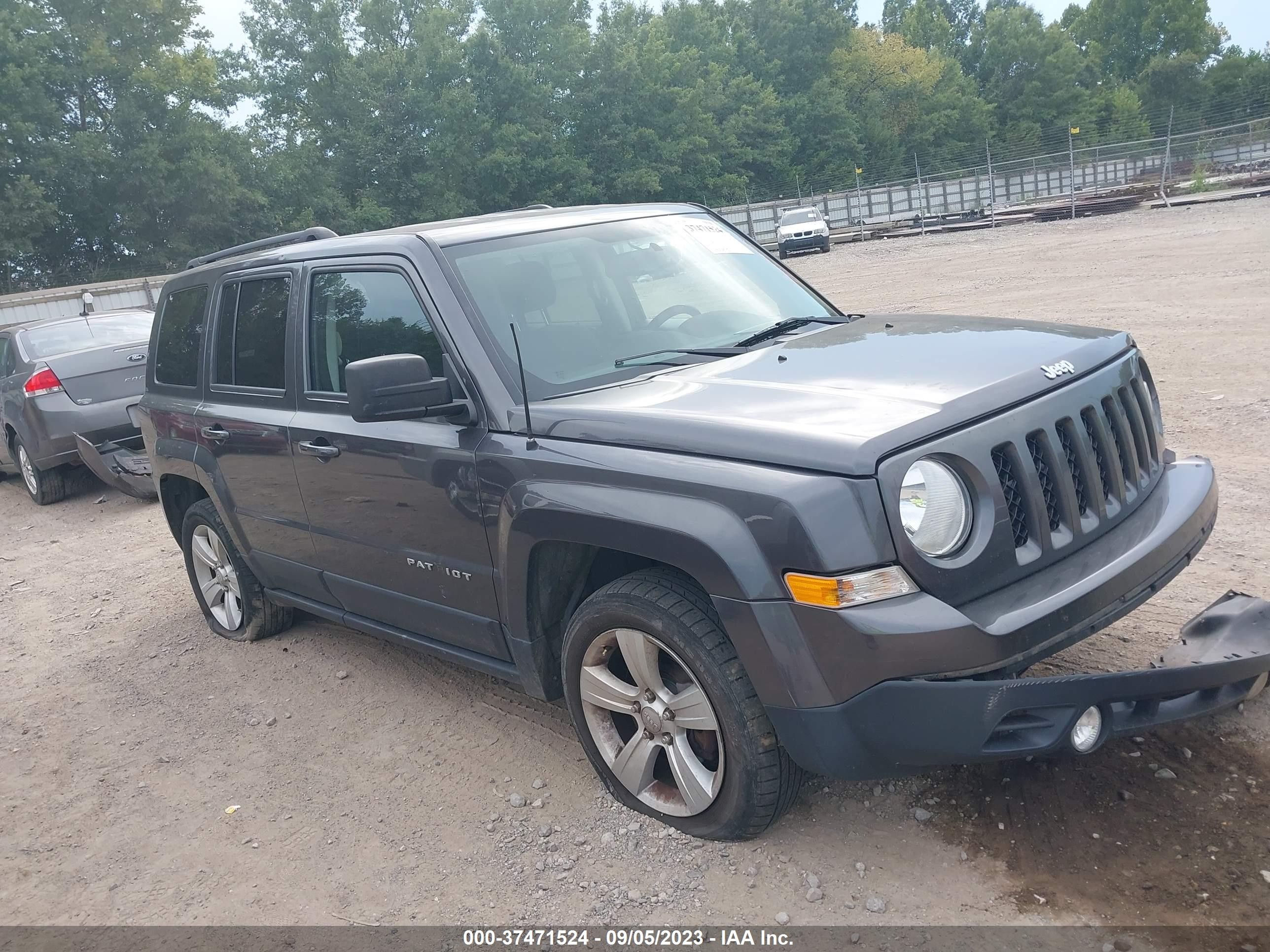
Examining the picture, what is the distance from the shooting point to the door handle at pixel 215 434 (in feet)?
16.3

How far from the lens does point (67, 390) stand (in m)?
9.71

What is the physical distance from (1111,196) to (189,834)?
37634 mm

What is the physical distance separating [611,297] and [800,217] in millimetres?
33933

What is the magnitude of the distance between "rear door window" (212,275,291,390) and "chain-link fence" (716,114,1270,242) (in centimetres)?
3143

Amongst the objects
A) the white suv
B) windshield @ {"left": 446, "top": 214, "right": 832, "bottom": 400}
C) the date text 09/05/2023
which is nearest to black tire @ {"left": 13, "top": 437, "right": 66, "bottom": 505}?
windshield @ {"left": 446, "top": 214, "right": 832, "bottom": 400}

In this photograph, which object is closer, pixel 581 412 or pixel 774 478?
pixel 774 478

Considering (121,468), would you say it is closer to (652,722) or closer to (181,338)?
(181,338)

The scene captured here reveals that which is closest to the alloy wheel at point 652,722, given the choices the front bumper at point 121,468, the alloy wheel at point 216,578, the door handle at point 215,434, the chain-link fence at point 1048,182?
the door handle at point 215,434

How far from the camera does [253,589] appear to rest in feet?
18.0

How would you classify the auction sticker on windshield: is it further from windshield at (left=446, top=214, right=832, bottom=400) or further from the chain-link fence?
the chain-link fence

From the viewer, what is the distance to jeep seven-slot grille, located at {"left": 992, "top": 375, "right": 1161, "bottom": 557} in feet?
9.43

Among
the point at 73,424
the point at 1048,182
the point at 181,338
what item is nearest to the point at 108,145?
the point at 73,424

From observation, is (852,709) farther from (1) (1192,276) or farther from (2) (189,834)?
(1) (1192,276)

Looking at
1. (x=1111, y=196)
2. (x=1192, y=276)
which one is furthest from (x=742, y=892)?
(x=1111, y=196)
